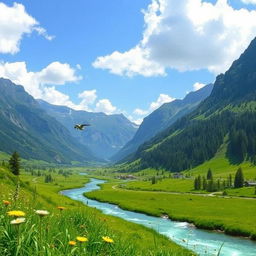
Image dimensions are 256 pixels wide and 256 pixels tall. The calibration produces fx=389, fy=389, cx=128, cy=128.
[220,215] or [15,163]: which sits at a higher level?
[15,163]

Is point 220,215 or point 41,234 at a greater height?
point 41,234

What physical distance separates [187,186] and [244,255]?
141916 mm

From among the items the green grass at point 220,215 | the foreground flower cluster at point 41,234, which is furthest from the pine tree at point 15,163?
the foreground flower cluster at point 41,234

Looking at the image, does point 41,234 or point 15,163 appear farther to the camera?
point 15,163

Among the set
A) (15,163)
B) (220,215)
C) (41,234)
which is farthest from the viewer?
(15,163)

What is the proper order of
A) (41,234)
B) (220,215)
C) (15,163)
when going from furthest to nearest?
(15,163)
(220,215)
(41,234)

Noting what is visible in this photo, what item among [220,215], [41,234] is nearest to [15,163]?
[220,215]

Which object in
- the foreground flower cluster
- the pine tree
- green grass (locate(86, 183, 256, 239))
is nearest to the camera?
the foreground flower cluster

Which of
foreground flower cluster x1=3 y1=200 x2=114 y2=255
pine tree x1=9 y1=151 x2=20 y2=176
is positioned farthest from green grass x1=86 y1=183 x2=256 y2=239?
foreground flower cluster x1=3 y1=200 x2=114 y2=255

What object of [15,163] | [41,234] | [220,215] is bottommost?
[220,215]

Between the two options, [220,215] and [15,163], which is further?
[15,163]

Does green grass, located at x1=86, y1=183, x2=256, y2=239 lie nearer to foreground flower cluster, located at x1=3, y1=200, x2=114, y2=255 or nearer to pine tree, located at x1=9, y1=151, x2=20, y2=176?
pine tree, located at x1=9, y1=151, x2=20, y2=176

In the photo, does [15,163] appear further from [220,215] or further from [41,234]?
[41,234]

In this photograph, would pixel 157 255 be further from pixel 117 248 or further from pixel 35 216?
pixel 35 216
